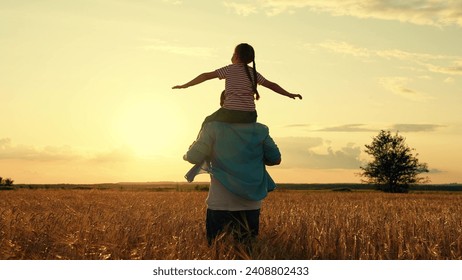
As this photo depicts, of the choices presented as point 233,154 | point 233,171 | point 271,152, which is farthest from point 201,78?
point 271,152

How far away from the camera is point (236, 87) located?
5.87m

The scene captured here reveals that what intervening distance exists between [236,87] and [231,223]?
136cm

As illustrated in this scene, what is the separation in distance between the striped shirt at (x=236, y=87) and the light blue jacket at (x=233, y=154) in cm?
21

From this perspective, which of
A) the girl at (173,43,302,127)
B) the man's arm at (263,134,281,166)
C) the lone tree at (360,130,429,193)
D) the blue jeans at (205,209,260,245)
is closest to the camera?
the girl at (173,43,302,127)

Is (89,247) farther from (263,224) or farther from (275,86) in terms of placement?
(263,224)

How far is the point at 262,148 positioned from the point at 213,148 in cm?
52

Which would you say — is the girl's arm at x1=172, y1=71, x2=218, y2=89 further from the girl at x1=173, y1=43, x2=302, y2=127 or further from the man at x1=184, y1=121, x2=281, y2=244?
the man at x1=184, y1=121, x2=281, y2=244

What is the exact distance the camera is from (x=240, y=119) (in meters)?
5.92

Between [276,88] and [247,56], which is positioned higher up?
[247,56]

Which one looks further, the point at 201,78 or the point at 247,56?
the point at 247,56

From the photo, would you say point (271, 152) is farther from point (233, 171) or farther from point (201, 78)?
point (201, 78)

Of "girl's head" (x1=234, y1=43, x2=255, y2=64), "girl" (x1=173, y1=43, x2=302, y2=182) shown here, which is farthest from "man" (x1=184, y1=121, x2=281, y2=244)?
"girl's head" (x1=234, y1=43, x2=255, y2=64)

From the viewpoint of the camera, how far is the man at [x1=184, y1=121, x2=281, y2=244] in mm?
5922
